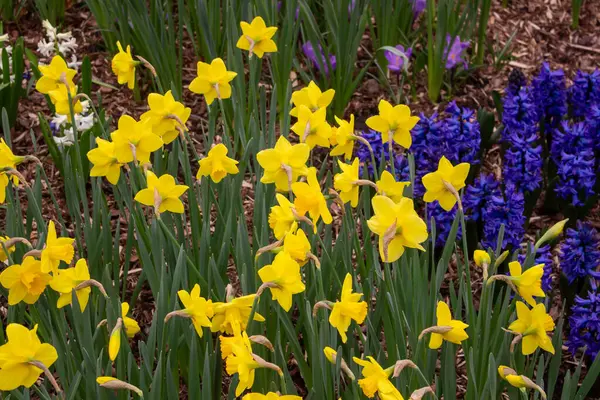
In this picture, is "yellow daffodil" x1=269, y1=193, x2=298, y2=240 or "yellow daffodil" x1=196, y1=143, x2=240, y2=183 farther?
"yellow daffodil" x1=196, y1=143, x2=240, y2=183

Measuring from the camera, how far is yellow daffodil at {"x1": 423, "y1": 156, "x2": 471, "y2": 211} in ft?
5.46

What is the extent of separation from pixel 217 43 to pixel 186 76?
1.47ft

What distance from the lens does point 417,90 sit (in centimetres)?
366

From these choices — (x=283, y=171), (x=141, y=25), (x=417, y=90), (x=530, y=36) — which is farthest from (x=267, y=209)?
(x=530, y=36)

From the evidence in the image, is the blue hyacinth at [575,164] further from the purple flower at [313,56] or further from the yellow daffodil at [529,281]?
the yellow daffodil at [529,281]

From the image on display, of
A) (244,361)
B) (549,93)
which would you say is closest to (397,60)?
(549,93)

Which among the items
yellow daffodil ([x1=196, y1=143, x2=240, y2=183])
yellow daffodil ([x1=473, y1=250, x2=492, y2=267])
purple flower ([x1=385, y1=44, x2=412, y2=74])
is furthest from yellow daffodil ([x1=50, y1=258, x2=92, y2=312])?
purple flower ([x1=385, y1=44, x2=412, y2=74])

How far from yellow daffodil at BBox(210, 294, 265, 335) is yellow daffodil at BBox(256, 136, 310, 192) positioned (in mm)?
298

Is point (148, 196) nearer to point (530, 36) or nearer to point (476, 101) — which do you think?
point (476, 101)

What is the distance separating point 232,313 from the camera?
1538mm

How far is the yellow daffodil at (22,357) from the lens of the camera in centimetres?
135

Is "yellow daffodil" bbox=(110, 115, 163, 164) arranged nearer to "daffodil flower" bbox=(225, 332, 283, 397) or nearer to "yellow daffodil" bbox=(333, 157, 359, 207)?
"yellow daffodil" bbox=(333, 157, 359, 207)

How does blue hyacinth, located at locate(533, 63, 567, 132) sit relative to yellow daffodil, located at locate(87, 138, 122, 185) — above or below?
below

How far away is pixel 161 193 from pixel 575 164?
1.56 meters
